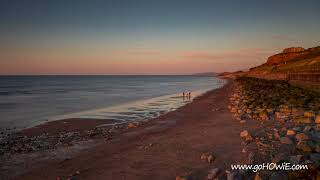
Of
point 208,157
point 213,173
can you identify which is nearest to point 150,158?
point 208,157

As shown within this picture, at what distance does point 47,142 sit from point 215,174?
8.51m

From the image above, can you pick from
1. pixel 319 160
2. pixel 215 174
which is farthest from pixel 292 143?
pixel 215 174

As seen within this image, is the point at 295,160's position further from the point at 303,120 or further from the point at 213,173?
the point at 303,120

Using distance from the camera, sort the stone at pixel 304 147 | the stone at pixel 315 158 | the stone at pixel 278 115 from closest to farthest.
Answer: the stone at pixel 315 158
the stone at pixel 304 147
the stone at pixel 278 115

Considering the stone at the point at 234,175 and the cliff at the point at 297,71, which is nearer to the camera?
the stone at the point at 234,175

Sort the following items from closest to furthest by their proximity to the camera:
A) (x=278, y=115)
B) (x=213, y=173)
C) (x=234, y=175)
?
(x=234, y=175), (x=213, y=173), (x=278, y=115)

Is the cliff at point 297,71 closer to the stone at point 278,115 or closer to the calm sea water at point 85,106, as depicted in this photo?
the calm sea water at point 85,106

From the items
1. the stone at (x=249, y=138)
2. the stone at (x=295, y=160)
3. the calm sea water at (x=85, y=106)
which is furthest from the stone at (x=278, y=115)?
the calm sea water at (x=85, y=106)

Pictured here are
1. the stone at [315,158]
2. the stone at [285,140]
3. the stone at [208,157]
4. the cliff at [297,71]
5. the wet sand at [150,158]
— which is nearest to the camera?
the stone at [315,158]

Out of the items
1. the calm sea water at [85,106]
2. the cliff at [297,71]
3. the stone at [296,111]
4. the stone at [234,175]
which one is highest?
the cliff at [297,71]

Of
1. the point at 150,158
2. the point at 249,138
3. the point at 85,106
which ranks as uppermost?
the point at 249,138

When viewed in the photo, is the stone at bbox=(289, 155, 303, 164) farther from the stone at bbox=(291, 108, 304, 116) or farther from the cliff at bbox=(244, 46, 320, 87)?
the cliff at bbox=(244, 46, 320, 87)

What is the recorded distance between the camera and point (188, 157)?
26.4ft

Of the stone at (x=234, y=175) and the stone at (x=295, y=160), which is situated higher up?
the stone at (x=295, y=160)
